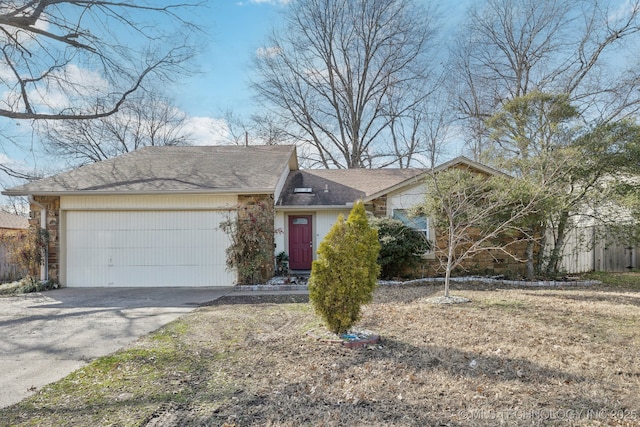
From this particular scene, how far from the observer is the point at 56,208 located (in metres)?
10.7

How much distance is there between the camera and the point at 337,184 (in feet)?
47.1

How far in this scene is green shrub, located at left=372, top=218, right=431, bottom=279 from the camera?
33.5 ft

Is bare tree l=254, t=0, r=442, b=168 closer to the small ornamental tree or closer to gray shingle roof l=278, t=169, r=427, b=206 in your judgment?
gray shingle roof l=278, t=169, r=427, b=206

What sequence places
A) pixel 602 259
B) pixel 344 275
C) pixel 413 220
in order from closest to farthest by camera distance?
pixel 344 275
pixel 413 220
pixel 602 259

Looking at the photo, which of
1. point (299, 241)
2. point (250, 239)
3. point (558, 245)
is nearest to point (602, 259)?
point (558, 245)

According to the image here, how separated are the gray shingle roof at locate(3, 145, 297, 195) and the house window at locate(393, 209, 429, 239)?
12.1 feet

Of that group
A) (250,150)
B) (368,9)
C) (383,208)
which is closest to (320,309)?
(383,208)

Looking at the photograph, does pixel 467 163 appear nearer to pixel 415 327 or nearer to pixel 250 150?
pixel 415 327

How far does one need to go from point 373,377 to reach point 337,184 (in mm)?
10874

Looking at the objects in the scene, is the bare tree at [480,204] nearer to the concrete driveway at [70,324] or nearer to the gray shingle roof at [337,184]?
the gray shingle roof at [337,184]

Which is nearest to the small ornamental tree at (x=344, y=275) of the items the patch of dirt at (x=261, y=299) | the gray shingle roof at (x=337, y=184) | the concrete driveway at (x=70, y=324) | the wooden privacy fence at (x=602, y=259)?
the concrete driveway at (x=70, y=324)

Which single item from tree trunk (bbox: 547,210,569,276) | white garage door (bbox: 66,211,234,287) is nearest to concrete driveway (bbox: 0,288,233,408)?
white garage door (bbox: 66,211,234,287)

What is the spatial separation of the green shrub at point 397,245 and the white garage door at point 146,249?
4.12 metres

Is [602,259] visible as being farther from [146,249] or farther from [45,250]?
[45,250]
